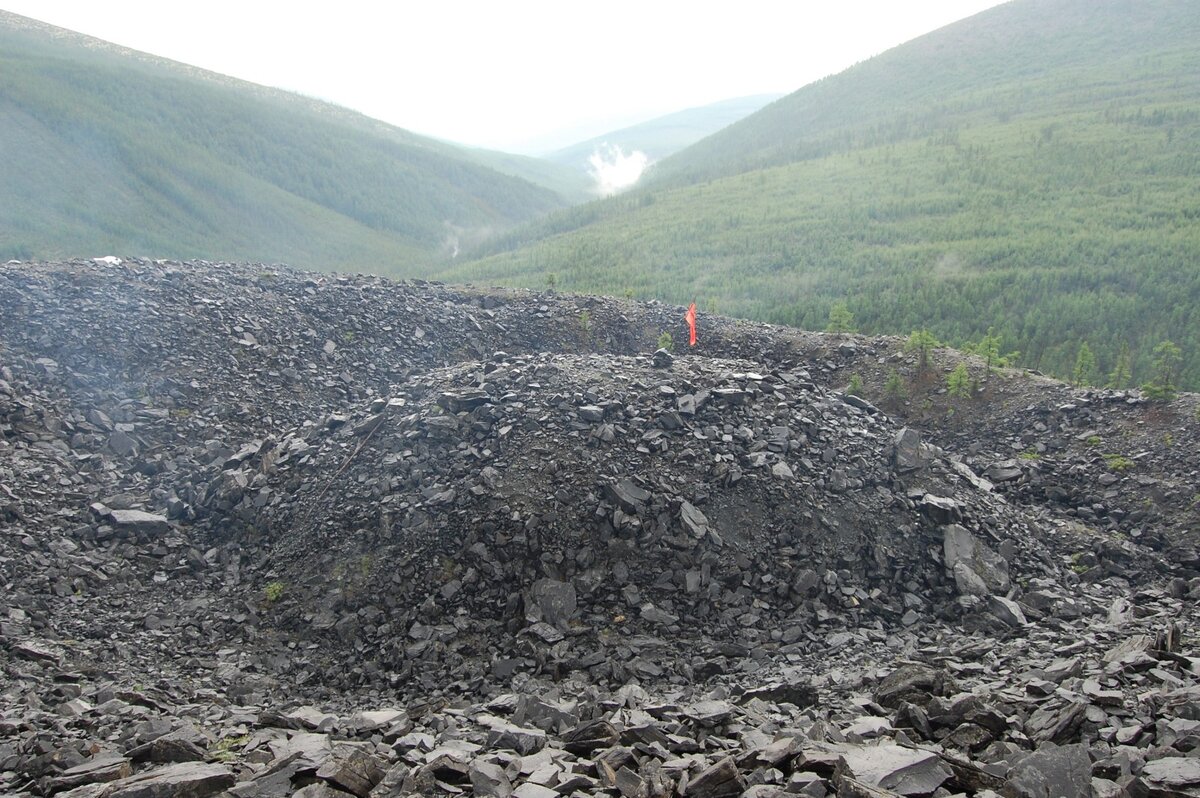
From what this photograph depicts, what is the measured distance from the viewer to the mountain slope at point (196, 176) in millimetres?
54875

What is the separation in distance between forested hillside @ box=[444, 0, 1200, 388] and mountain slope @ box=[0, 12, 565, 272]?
21.1 meters

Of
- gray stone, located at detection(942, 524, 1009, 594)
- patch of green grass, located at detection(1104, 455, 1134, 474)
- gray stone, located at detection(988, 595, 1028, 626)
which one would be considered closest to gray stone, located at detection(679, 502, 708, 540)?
gray stone, located at detection(942, 524, 1009, 594)

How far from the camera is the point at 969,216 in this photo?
140 ft

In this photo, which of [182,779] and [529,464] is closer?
[182,779]

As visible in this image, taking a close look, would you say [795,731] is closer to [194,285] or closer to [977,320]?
[194,285]

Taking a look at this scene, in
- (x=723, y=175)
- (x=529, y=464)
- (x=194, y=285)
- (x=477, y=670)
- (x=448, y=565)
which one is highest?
(x=723, y=175)

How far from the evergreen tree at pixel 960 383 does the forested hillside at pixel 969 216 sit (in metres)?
5.64

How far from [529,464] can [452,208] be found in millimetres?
85333

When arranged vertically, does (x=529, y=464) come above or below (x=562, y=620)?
above

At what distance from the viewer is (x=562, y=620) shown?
8.84m

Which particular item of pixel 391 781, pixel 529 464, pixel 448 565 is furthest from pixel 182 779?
pixel 529 464

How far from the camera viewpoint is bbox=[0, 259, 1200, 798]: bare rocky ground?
19.8ft

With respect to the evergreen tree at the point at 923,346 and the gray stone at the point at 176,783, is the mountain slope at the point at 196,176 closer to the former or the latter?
the evergreen tree at the point at 923,346

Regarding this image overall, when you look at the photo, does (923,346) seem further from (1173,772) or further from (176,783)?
(176,783)
